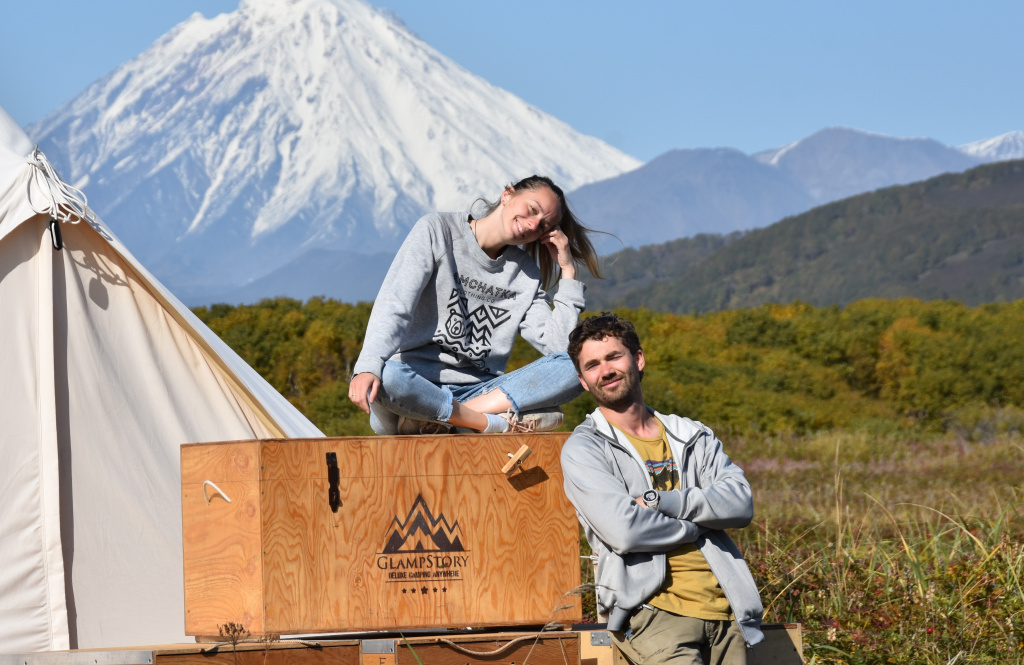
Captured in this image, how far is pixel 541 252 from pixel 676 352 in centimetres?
1276

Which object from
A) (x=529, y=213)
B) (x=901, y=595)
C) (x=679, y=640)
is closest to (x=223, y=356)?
(x=529, y=213)

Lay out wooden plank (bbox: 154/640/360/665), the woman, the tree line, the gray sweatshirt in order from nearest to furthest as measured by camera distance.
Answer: wooden plank (bbox: 154/640/360/665), the woman, the gray sweatshirt, the tree line

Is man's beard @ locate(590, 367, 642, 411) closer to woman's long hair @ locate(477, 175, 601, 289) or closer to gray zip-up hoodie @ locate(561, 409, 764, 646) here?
gray zip-up hoodie @ locate(561, 409, 764, 646)

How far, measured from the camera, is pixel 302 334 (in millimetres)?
15008

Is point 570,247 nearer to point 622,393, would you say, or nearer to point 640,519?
point 622,393

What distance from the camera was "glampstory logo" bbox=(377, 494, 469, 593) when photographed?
277cm

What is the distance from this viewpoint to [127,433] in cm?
405

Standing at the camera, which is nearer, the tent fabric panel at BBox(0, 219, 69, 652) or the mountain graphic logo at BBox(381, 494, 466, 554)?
the mountain graphic logo at BBox(381, 494, 466, 554)

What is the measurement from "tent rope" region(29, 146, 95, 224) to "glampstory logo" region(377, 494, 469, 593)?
1.93m

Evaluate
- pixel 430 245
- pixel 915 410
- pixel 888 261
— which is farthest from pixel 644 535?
pixel 888 261

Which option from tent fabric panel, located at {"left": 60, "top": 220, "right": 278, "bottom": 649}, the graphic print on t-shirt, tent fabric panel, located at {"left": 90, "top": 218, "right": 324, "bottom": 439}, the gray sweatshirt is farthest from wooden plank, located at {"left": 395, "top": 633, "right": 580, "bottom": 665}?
tent fabric panel, located at {"left": 90, "top": 218, "right": 324, "bottom": 439}

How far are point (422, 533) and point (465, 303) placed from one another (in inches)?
33.4

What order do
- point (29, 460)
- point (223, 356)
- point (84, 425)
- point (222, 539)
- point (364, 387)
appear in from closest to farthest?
point (222, 539) → point (364, 387) → point (29, 460) → point (84, 425) → point (223, 356)

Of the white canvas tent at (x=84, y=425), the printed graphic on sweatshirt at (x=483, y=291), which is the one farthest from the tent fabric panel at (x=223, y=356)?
the printed graphic on sweatshirt at (x=483, y=291)
